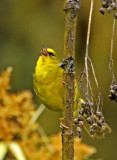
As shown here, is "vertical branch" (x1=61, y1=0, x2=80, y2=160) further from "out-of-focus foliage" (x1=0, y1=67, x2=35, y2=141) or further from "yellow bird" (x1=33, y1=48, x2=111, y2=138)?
"out-of-focus foliage" (x1=0, y1=67, x2=35, y2=141)

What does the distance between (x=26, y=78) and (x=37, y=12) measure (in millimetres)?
742

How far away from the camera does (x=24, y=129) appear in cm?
334

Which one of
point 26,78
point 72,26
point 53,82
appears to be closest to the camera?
point 72,26

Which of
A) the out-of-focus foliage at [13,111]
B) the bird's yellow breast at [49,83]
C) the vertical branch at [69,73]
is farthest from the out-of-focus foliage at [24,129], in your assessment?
the vertical branch at [69,73]

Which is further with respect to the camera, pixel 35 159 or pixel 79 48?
pixel 79 48

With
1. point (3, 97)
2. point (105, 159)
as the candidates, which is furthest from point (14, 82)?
point (3, 97)

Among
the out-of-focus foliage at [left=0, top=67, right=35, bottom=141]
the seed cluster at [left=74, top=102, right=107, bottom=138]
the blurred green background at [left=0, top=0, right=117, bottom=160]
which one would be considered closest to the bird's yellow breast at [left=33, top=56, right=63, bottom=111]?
the out-of-focus foliage at [left=0, top=67, right=35, bottom=141]

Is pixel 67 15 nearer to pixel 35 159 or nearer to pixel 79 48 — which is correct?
pixel 35 159

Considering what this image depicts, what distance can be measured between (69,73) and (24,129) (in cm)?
168

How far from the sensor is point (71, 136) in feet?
5.83

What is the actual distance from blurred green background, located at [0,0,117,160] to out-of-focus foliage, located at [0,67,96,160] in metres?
1.54

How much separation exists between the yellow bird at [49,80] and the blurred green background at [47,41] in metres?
1.72

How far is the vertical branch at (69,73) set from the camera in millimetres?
1702

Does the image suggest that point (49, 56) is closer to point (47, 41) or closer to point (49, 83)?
point (49, 83)
